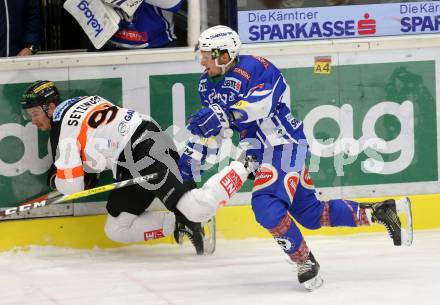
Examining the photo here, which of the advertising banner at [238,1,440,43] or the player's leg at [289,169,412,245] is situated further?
the advertising banner at [238,1,440,43]

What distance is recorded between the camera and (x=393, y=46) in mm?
5816

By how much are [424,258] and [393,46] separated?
4.03 feet

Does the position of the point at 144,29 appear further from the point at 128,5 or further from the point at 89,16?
the point at 89,16

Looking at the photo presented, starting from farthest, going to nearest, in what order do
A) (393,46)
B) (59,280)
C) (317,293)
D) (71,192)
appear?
(393,46)
(71,192)
(59,280)
(317,293)

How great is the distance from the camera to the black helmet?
5387 mm

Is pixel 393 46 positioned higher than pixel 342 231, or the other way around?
pixel 393 46

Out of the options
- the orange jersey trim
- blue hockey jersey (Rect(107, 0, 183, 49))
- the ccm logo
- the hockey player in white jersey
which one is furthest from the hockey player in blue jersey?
blue hockey jersey (Rect(107, 0, 183, 49))

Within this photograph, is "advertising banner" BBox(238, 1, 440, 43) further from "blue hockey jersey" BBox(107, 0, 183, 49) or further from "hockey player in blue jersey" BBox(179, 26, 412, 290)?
"hockey player in blue jersey" BBox(179, 26, 412, 290)

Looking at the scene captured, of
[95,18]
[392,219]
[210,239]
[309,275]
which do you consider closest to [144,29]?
[95,18]

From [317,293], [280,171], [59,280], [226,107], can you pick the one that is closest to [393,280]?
[317,293]

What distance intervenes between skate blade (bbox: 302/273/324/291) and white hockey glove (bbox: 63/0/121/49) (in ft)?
5.98

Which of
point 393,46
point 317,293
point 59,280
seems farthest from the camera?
point 393,46

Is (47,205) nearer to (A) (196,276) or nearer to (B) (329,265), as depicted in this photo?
(A) (196,276)

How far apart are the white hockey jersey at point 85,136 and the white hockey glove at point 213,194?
0.44m
